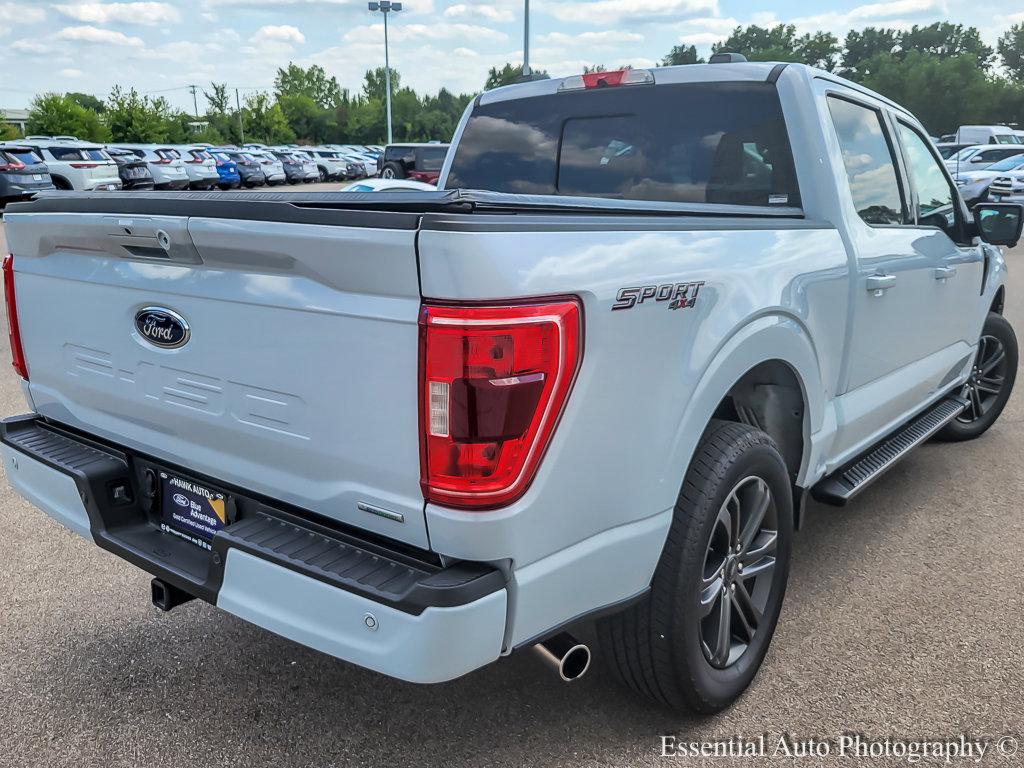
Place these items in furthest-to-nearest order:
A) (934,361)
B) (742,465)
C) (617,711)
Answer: (934,361)
(617,711)
(742,465)

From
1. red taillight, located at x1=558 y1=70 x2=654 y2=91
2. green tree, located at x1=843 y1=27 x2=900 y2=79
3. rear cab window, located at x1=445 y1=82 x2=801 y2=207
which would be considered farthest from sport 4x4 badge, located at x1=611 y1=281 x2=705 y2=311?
green tree, located at x1=843 y1=27 x2=900 y2=79

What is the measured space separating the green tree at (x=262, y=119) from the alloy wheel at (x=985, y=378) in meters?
85.8

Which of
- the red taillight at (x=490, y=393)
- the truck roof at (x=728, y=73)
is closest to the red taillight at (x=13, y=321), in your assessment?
the red taillight at (x=490, y=393)

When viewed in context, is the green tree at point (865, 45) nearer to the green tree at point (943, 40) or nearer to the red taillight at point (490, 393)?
the green tree at point (943, 40)

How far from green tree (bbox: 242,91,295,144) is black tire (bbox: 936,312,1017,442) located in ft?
282

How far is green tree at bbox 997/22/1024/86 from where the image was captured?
11538cm

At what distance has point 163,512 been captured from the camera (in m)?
2.64

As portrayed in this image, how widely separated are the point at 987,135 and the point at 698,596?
4616 cm

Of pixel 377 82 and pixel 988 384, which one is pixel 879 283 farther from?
pixel 377 82

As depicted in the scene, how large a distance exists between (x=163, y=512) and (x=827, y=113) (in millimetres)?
2782

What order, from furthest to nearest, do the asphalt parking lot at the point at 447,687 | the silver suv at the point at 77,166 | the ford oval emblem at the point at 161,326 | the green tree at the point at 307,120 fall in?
the green tree at the point at 307,120, the silver suv at the point at 77,166, the asphalt parking lot at the point at 447,687, the ford oval emblem at the point at 161,326

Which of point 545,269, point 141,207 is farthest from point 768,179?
point 141,207

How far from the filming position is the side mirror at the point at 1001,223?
4656 mm

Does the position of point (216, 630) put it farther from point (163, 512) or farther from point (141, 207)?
point (141, 207)
